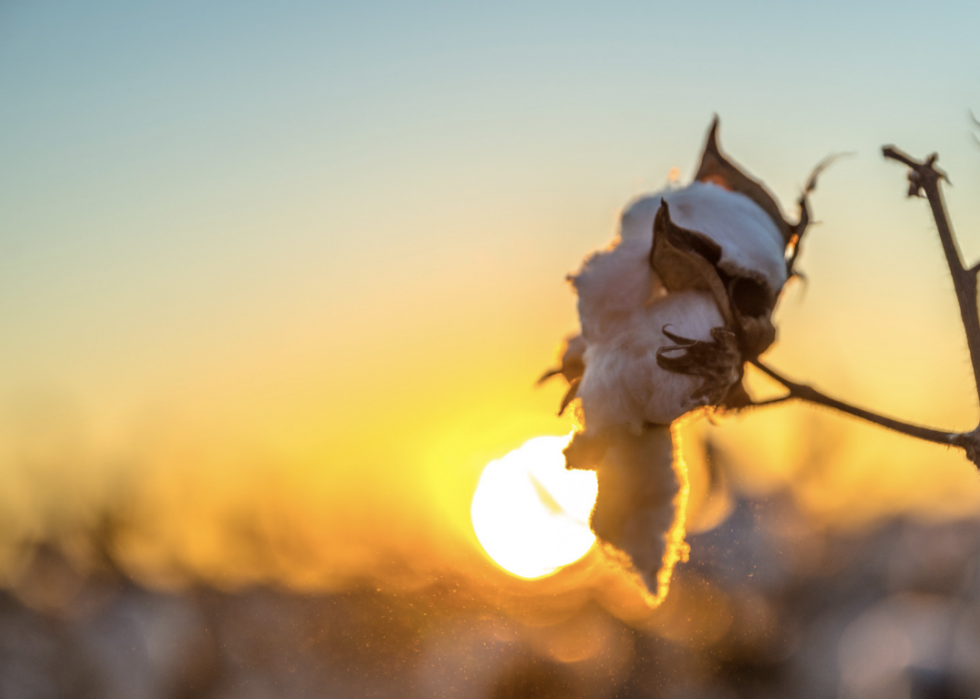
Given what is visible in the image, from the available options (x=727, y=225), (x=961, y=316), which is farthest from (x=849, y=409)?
(x=727, y=225)

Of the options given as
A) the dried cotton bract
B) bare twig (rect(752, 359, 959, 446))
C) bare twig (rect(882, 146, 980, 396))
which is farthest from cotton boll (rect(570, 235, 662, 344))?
bare twig (rect(882, 146, 980, 396))

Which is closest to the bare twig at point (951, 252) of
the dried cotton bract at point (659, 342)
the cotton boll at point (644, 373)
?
the dried cotton bract at point (659, 342)

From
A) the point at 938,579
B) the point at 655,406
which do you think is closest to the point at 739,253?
the point at 655,406

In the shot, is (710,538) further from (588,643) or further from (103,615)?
(103,615)

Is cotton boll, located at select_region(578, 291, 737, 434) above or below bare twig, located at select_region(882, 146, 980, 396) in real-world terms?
below

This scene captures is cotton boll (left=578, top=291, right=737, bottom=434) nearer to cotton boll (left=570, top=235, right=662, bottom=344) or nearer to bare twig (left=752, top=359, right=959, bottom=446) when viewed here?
cotton boll (left=570, top=235, right=662, bottom=344)

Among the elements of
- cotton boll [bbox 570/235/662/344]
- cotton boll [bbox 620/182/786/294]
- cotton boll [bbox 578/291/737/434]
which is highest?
cotton boll [bbox 620/182/786/294]

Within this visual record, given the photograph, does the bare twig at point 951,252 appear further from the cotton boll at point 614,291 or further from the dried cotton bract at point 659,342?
the cotton boll at point 614,291

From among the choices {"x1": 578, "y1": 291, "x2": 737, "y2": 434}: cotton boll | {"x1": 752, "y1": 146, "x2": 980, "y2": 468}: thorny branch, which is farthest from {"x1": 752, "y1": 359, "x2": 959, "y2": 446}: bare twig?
{"x1": 578, "y1": 291, "x2": 737, "y2": 434}: cotton boll
